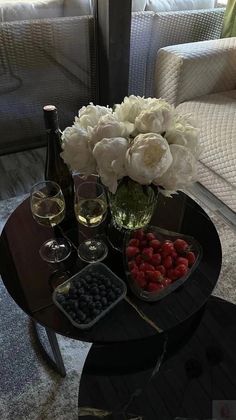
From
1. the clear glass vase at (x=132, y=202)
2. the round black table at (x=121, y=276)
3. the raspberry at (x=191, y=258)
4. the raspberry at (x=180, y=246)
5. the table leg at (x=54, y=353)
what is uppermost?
the clear glass vase at (x=132, y=202)

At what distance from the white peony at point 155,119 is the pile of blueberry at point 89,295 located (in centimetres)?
38

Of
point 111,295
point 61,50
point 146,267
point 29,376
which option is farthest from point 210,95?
point 29,376

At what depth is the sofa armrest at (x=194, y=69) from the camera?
171cm

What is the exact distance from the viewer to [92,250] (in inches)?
39.7

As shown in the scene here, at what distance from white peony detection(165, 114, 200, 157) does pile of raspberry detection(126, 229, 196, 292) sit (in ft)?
0.98

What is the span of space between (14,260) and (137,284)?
1.17 feet

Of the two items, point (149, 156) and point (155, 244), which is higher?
point (149, 156)

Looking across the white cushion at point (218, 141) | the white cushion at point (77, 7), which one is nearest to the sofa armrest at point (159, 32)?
the white cushion at point (77, 7)

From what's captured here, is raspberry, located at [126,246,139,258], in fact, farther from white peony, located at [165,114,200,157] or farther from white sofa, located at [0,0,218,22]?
white sofa, located at [0,0,218,22]

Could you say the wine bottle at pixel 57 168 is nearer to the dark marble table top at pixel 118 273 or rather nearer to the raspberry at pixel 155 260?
the dark marble table top at pixel 118 273

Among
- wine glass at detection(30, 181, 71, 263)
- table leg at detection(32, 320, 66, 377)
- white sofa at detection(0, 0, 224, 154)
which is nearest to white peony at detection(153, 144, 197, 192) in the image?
wine glass at detection(30, 181, 71, 263)

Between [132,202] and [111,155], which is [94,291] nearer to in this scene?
[132,202]

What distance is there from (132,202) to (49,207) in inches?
10.7

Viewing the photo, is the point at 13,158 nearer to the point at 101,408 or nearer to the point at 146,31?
the point at 146,31
